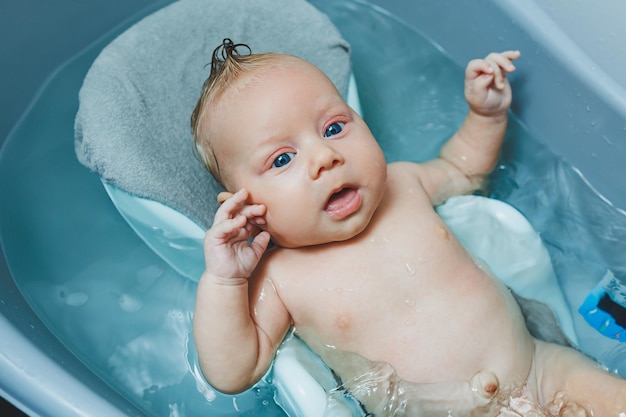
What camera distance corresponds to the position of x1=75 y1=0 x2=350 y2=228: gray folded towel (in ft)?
4.04

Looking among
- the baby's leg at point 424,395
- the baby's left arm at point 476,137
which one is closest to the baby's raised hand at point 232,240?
the baby's leg at point 424,395

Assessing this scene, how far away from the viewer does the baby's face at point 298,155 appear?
41.0 inches

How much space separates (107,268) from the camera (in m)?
1.36

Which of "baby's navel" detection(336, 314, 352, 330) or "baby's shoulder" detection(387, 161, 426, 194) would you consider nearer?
"baby's navel" detection(336, 314, 352, 330)

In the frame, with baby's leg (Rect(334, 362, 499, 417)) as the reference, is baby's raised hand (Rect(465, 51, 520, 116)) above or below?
above

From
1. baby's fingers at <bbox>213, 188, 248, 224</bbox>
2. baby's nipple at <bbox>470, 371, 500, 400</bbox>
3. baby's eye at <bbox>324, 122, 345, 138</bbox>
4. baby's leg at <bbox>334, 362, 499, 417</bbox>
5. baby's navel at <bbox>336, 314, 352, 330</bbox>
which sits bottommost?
baby's leg at <bbox>334, 362, 499, 417</bbox>

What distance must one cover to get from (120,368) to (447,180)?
70cm

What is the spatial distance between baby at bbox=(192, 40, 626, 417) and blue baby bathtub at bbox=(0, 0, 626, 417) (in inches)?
9.2

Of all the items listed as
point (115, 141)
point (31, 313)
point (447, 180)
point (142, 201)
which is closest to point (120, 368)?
point (31, 313)

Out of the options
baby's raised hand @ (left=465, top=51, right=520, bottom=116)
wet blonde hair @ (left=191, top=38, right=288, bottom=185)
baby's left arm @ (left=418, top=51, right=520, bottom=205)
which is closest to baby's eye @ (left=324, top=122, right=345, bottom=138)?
wet blonde hair @ (left=191, top=38, right=288, bottom=185)

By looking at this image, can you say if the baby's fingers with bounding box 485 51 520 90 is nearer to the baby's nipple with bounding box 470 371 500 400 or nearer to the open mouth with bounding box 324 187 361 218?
the open mouth with bounding box 324 187 361 218

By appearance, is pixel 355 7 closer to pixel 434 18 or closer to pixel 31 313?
pixel 434 18

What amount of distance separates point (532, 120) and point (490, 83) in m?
0.20

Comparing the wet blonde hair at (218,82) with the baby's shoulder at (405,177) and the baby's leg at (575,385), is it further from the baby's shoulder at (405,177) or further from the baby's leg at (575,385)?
the baby's leg at (575,385)
